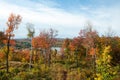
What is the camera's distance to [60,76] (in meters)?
57.2

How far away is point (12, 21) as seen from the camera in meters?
51.7

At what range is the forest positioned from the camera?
50.6 m

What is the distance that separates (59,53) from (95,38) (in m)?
27.9

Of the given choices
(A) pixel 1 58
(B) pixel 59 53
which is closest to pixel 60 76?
(A) pixel 1 58

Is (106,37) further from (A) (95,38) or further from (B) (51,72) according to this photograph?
(B) (51,72)

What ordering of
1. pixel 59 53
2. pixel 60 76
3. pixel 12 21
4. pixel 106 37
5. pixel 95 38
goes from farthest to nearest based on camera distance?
1. pixel 59 53
2. pixel 106 37
3. pixel 95 38
4. pixel 60 76
5. pixel 12 21

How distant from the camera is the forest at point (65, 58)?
166 feet

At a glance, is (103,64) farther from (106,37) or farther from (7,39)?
(106,37)

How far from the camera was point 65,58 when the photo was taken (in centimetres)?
8575

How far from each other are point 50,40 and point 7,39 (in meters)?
18.2

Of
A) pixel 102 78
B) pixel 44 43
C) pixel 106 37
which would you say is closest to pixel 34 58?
pixel 44 43

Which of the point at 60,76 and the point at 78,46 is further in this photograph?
the point at 78,46

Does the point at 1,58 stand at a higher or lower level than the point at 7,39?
lower

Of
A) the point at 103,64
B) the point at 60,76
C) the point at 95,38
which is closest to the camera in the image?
the point at 103,64
